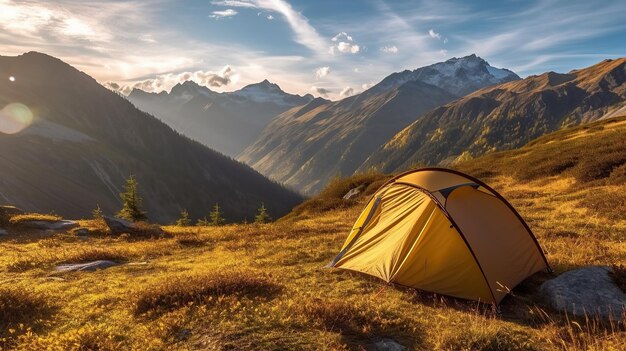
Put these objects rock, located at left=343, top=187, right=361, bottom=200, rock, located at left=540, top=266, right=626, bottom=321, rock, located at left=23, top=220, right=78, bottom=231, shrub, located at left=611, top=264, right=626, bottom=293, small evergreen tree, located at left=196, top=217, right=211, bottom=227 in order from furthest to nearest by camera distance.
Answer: small evergreen tree, located at left=196, top=217, right=211, bottom=227, rock, located at left=343, top=187, right=361, bottom=200, rock, located at left=23, top=220, right=78, bottom=231, shrub, located at left=611, top=264, right=626, bottom=293, rock, located at left=540, top=266, right=626, bottom=321

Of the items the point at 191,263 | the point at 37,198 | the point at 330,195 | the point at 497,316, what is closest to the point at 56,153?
the point at 37,198

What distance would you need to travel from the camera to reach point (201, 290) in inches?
447

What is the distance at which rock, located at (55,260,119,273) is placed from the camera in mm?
16359

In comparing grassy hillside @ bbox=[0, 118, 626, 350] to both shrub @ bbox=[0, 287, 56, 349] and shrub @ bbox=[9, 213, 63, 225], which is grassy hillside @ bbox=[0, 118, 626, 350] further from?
shrub @ bbox=[9, 213, 63, 225]

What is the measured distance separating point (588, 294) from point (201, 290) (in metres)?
10.7

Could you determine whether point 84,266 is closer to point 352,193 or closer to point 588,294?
point 588,294

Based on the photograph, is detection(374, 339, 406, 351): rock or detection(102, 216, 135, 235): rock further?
detection(102, 216, 135, 235): rock

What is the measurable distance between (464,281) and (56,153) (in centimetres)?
21619

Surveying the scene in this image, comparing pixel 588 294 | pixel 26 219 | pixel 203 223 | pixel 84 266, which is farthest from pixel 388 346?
pixel 203 223

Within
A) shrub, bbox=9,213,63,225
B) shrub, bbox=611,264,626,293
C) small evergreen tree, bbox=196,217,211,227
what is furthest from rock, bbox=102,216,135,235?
shrub, bbox=611,264,626,293

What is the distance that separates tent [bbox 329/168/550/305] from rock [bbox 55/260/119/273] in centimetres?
1037

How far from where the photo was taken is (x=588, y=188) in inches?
1111

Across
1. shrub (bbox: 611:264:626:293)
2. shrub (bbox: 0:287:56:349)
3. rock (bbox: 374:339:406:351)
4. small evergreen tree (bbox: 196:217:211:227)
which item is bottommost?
small evergreen tree (bbox: 196:217:211:227)

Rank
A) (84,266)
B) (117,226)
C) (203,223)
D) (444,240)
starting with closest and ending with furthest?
(444,240), (84,266), (117,226), (203,223)
